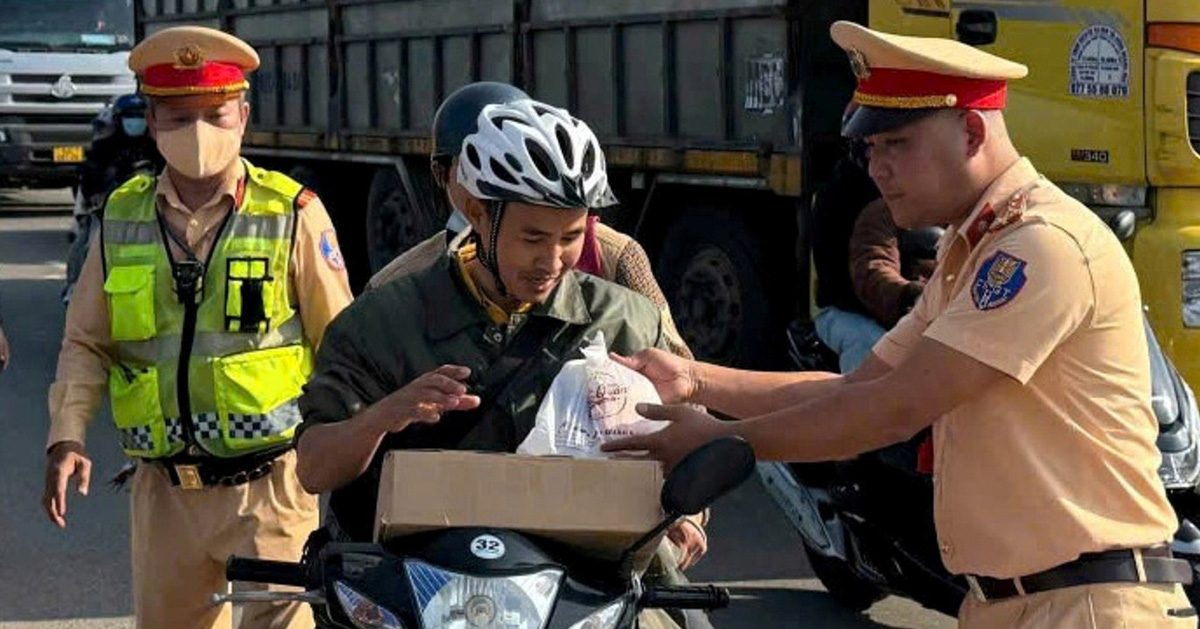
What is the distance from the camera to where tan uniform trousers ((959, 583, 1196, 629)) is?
3.48m

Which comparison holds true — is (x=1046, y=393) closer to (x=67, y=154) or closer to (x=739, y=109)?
(x=739, y=109)

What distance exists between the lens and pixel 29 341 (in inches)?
555

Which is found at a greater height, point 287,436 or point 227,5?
point 227,5

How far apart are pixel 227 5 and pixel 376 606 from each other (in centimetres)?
1432

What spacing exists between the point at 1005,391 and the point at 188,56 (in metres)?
2.15

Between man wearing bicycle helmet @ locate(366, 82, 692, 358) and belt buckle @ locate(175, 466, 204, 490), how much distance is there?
0.59 m

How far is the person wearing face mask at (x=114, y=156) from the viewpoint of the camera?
1293cm

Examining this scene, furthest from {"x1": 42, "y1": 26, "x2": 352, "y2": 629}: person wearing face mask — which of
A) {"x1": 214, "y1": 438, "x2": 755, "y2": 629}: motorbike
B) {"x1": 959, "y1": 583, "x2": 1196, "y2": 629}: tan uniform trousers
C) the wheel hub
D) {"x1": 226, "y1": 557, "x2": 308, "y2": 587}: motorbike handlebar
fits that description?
the wheel hub

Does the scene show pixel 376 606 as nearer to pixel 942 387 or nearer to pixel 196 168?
pixel 942 387

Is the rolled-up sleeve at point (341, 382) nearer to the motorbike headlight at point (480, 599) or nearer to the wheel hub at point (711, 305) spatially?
the motorbike headlight at point (480, 599)

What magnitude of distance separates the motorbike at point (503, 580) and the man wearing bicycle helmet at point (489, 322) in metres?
0.28

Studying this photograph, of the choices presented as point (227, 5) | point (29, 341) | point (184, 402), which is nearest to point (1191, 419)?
point (184, 402)

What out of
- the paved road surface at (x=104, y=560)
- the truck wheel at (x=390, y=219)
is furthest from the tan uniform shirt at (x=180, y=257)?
the truck wheel at (x=390, y=219)

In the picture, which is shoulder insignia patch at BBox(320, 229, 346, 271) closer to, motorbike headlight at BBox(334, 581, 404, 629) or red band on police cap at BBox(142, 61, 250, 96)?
red band on police cap at BBox(142, 61, 250, 96)
